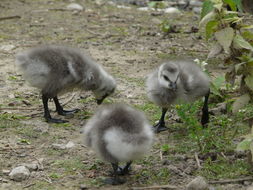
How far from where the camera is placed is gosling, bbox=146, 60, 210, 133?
5027 millimetres

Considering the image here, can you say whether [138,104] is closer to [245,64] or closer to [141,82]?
[141,82]

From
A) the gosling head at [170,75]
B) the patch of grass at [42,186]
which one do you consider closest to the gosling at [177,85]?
the gosling head at [170,75]

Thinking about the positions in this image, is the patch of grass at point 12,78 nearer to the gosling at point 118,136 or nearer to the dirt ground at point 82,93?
the dirt ground at point 82,93

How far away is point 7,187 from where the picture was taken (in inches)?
163

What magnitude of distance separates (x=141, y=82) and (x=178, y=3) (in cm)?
545

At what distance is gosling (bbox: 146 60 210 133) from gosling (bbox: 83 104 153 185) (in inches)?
32.7

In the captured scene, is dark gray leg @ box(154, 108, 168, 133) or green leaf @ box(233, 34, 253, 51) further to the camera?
dark gray leg @ box(154, 108, 168, 133)

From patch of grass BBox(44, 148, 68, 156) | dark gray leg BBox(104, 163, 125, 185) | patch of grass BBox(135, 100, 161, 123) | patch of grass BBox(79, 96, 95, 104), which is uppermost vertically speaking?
dark gray leg BBox(104, 163, 125, 185)

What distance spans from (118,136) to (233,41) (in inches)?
45.9

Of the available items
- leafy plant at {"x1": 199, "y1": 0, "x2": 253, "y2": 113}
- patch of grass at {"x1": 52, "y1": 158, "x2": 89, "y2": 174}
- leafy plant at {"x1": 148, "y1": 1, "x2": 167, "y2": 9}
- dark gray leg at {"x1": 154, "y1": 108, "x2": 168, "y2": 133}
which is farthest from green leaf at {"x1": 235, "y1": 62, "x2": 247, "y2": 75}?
leafy plant at {"x1": 148, "y1": 1, "x2": 167, "y2": 9}

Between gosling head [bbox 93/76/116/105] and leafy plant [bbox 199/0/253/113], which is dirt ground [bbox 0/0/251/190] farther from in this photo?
leafy plant [bbox 199/0/253/113]

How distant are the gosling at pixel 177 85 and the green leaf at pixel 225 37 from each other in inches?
36.3

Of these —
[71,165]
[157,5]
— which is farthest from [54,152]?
[157,5]

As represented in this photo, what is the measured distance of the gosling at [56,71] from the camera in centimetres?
551
